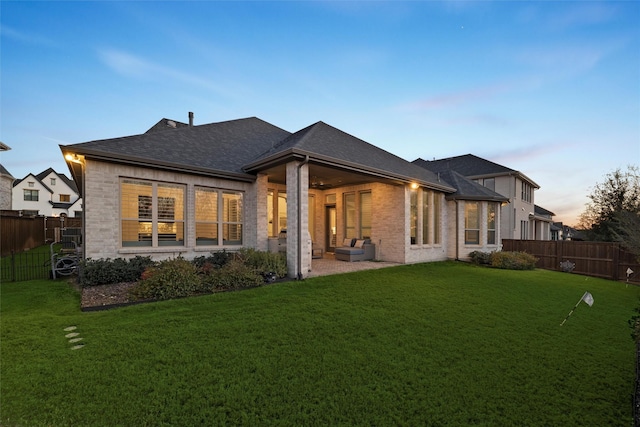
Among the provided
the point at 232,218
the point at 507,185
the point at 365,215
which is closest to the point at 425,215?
the point at 365,215

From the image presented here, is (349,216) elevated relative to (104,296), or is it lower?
elevated

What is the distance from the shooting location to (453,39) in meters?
10.3

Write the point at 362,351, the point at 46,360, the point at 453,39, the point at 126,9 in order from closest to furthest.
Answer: the point at 46,360 → the point at 362,351 → the point at 126,9 → the point at 453,39

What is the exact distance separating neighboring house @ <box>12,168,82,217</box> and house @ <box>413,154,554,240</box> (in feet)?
151

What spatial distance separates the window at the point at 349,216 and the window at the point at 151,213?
7551 mm

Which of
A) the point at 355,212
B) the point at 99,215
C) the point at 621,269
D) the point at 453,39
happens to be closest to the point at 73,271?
the point at 99,215

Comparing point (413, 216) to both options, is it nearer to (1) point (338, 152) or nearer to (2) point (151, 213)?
(1) point (338, 152)

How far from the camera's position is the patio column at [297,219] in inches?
320

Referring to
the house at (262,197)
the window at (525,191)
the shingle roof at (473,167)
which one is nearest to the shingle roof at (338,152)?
the house at (262,197)

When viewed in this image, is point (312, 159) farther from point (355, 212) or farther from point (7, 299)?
point (7, 299)

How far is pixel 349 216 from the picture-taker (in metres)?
13.8

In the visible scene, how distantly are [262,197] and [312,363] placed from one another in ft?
25.0

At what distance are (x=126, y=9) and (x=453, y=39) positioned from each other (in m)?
11.2

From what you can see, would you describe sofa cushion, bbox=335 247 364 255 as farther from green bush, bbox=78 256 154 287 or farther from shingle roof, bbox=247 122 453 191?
green bush, bbox=78 256 154 287
